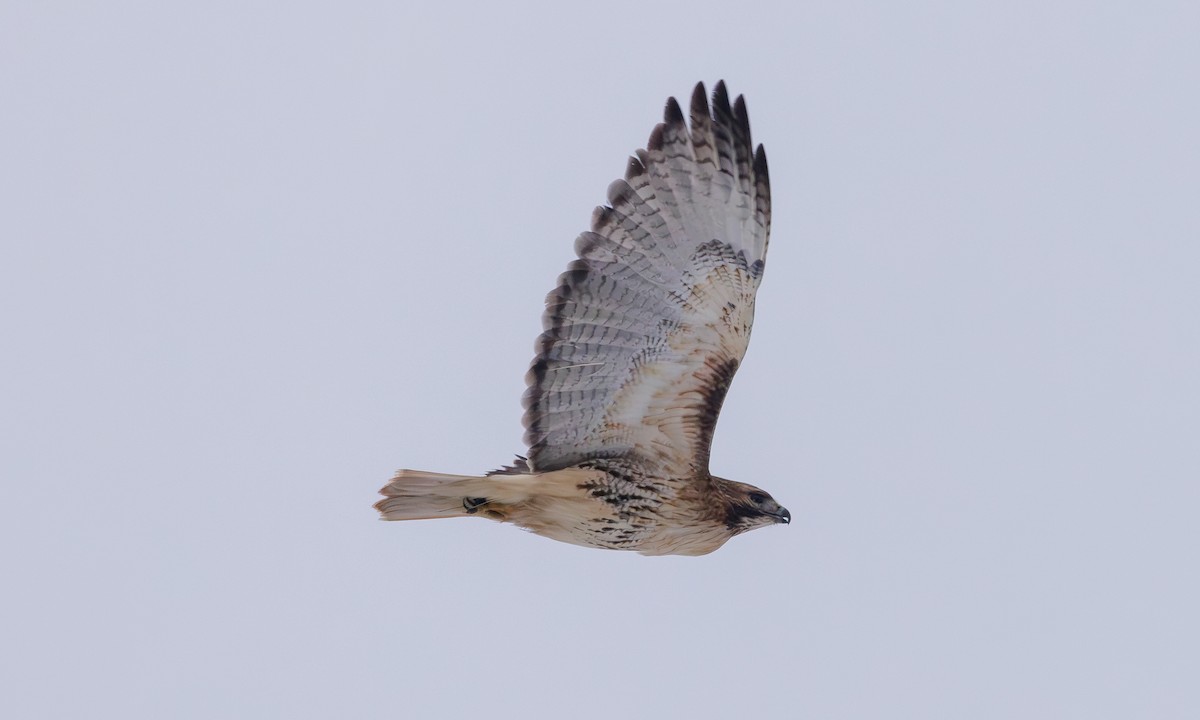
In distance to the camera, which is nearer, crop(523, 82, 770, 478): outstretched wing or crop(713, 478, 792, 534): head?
crop(523, 82, 770, 478): outstretched wing

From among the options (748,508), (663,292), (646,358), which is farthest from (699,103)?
(748,508)

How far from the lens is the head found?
438 inches

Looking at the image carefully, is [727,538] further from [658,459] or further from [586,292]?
[586,292]

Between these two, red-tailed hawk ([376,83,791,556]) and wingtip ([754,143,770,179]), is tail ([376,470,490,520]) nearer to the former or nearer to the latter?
red-tailed hawk ([376,83,791,556])

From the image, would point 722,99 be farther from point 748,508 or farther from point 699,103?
point 748,508

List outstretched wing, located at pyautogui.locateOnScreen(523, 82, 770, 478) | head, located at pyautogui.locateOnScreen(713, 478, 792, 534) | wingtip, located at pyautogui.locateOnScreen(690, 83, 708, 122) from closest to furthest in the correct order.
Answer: outstretched wing, located at pyautogui.locateOnScreen(523, 82, 770, 478) < wingtip, located at pyautogui.locateOnScreen(690, 83, 708, 122) < head, located at pyautogui.locateOnScreen(713, 478, 792, 534)

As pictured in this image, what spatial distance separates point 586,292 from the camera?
10586 mm

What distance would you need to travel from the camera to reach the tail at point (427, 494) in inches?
426

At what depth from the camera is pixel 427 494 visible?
10.9m

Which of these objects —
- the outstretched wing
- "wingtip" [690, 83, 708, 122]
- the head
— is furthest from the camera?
the head

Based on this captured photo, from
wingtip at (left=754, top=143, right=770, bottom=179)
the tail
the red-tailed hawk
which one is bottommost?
the tail

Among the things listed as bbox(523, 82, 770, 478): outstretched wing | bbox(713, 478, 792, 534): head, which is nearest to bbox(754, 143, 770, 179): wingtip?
bbox(523, 82, 770, 478): outstretched wing

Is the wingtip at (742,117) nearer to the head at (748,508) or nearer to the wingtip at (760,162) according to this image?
the wingtip at (760,162)

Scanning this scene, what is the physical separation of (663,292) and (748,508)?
56.8 inches
